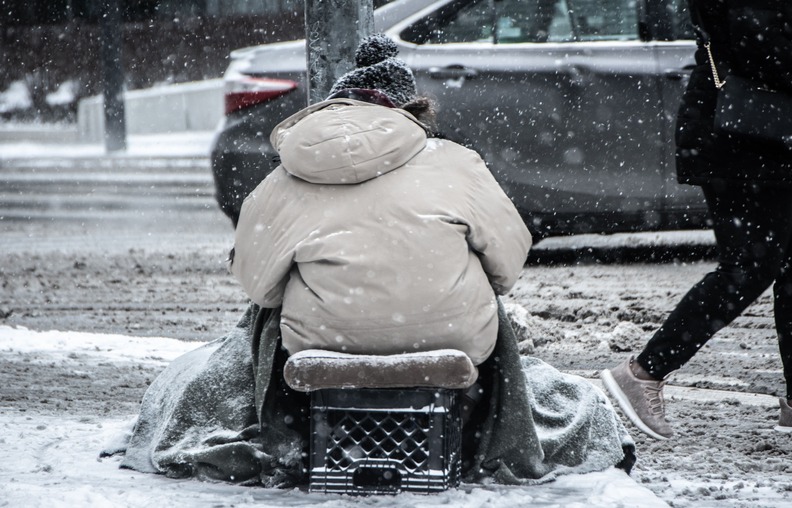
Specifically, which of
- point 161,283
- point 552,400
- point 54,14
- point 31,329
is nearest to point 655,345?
point 552,400

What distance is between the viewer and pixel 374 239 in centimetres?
311

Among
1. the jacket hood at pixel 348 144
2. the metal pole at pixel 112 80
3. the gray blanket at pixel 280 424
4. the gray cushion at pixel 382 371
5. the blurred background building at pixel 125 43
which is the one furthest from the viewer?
the blurred background building at pixel 125 43

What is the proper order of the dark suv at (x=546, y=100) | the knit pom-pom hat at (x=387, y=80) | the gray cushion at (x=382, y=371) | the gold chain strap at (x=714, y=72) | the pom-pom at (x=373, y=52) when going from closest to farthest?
the gray cushion at (x=382, y=371), the knit pom-pom hat at (x=387, y=80), the pom-pom at (x=373, y=52), the gold chain strap at (x=714, y=72), the dark suv at (x=546, y=100)

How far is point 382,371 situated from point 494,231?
500mm

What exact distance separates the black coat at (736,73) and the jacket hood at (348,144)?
1.15m

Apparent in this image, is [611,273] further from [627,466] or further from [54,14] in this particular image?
[54,14]

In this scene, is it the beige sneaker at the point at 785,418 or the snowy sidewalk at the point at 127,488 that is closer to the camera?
the snowy sidewalk at the point at 127,488

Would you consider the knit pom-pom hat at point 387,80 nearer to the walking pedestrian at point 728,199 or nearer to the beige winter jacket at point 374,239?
the beige winter jacket at point 374,239

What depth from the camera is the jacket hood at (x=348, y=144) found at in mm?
3113

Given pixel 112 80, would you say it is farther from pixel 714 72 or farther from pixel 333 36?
pixel 714 72

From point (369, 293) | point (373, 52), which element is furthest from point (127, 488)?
point (373, 52)

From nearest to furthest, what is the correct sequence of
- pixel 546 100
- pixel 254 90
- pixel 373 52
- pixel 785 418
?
pixel 373 52 < pixel 785 418 < pixel 546 100 < pixel 254 90

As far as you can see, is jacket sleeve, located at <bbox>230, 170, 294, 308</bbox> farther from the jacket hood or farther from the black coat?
the black coat

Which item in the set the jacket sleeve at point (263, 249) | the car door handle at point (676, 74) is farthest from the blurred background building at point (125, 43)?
the jacket sleeve at point (263, 249)
